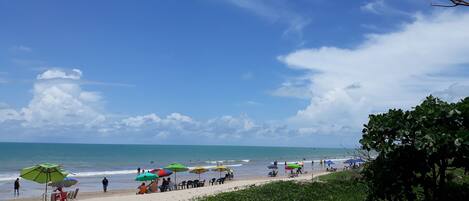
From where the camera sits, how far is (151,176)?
30.5m

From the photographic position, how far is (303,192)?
60.4ft

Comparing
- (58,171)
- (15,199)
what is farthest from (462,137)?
(15,199)

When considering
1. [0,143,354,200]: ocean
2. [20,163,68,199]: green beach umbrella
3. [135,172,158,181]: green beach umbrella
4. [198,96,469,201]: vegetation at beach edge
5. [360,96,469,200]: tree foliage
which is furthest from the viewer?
[0,143,354,200]: ocean

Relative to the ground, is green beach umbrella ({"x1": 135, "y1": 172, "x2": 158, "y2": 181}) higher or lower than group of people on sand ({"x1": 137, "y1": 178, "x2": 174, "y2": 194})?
higher

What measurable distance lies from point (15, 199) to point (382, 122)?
83.7 feet

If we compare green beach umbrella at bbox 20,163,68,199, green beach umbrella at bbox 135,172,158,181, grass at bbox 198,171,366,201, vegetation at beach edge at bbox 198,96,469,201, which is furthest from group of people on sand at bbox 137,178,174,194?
vegetation at beach edge at bbox 198,96,469,201

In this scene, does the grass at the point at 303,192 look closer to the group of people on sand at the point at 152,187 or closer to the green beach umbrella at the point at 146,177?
the group of people on sand at the point at 152,187

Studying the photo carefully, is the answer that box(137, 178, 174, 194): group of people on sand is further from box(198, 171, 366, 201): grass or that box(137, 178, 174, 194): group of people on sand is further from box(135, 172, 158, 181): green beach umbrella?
→ box(198, 171, 366, 201): grass

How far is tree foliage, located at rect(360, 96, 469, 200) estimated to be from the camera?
26.3ft

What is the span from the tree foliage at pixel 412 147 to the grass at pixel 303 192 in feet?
27.0

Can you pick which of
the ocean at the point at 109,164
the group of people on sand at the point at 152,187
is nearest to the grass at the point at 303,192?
the ocean at the point at 109,164

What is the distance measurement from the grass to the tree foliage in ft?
27.0

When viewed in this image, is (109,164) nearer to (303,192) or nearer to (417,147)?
(303,192)

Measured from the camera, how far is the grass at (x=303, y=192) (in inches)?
688
